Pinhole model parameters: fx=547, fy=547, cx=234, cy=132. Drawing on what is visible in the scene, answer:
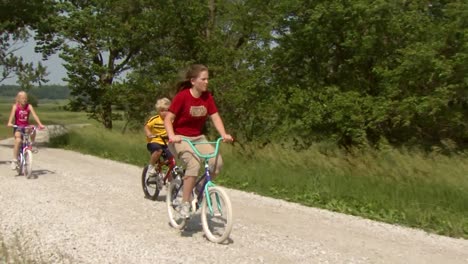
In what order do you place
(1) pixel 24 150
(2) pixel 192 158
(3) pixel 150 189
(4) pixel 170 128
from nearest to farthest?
(4) pixel 170 128 < (2) pixel 192 158 < (3) pixel 150 189 < (1) pixel 24 150

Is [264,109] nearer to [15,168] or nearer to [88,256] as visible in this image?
[15,168]

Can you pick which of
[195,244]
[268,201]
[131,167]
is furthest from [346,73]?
[195,244]

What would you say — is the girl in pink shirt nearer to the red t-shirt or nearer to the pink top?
the pink top

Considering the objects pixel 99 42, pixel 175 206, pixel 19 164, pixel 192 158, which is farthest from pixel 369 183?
pixel 99 42

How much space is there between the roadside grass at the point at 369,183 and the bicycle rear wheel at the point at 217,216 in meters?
2.60

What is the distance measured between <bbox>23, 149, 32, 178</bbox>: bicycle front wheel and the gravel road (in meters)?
1.91

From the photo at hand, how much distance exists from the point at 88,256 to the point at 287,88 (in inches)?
572

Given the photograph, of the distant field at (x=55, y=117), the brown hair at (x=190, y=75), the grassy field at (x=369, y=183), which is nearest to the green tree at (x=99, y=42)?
the distant field at (x=55, y=117)

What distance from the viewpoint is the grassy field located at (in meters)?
7.74

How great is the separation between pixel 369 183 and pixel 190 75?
4.56m

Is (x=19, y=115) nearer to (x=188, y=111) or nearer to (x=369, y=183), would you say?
(x=188, y=111)

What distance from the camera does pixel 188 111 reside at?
6254 millimetres

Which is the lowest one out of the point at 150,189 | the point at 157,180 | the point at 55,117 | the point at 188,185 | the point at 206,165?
the point at 55,117

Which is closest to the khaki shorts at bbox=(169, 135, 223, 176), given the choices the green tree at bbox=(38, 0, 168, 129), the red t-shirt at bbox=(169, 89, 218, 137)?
the red t-shirt at bbox=(169, 89, 218, 137)
